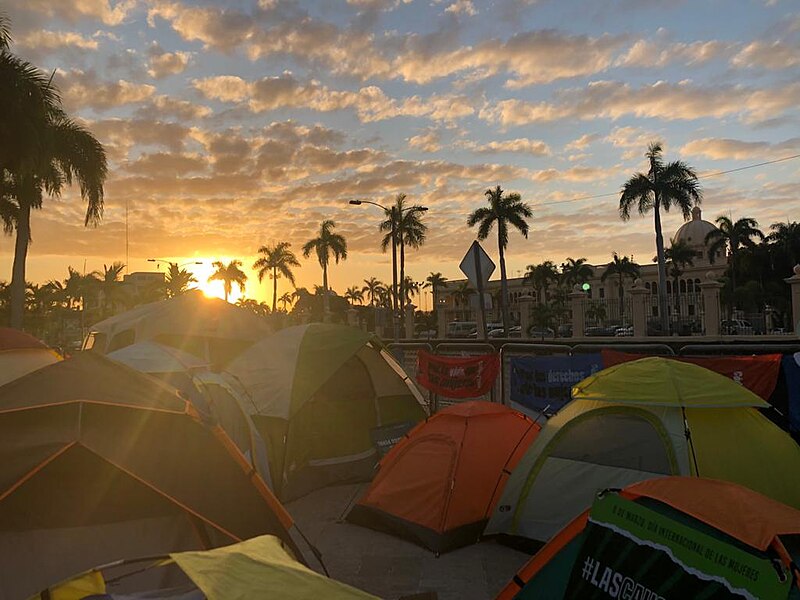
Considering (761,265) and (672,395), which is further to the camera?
(761,265)

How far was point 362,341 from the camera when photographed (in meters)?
9.59

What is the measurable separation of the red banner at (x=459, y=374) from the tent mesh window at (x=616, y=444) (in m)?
4.82

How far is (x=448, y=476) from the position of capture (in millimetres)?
6598

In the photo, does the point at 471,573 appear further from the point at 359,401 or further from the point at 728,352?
the point at 728,352

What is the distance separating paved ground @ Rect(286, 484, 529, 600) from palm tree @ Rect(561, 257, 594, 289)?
70380 mm

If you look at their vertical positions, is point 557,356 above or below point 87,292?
below

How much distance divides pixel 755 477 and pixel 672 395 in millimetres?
923

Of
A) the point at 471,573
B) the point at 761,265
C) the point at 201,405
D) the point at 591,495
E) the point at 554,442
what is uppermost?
the point at 761,265

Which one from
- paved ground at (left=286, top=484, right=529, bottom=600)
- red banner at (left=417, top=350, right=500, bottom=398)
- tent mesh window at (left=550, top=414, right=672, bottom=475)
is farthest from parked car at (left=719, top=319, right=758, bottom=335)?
paved ground at (left=286, top=484, right=529, bottom=600)

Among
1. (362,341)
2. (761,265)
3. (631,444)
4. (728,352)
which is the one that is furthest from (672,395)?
(761,265)

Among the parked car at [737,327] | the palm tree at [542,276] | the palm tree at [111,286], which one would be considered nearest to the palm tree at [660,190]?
the parked car at [737,327]

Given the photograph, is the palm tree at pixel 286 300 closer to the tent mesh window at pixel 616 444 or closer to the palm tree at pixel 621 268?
the palm tree at pixel 621 268

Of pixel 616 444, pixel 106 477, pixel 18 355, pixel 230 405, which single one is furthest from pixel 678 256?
pixel 106 477

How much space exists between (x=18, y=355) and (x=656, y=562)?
9549mm
